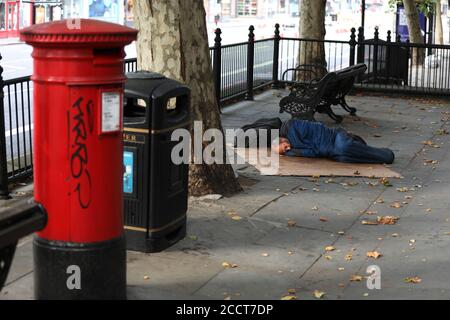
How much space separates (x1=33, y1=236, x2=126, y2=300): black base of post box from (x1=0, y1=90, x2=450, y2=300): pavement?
1.44 feet

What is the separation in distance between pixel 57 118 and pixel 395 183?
200 inches

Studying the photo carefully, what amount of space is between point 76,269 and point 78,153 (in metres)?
0.68

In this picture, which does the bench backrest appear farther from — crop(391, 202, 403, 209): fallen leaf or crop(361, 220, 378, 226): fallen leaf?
crop(361, 220, 378, 226): fallen leaf

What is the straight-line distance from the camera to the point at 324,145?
9.59 m

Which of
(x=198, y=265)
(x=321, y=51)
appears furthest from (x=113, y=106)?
(x=321, y=51)

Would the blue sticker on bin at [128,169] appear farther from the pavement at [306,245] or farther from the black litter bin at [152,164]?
the pavement at [306,245]

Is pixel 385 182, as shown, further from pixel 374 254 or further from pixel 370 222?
pixel 374 254

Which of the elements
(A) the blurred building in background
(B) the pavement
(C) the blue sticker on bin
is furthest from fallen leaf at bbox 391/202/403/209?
(A) the blurred building in background

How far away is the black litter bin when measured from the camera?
224 inches

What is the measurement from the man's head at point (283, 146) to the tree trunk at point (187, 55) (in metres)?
1.99

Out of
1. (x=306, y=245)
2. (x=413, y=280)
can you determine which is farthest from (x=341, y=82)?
(x=413, y=280)

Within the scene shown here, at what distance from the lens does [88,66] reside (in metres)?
4.36

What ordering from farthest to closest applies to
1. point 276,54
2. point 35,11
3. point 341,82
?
point 35,11
point 276,54
point 341,82
